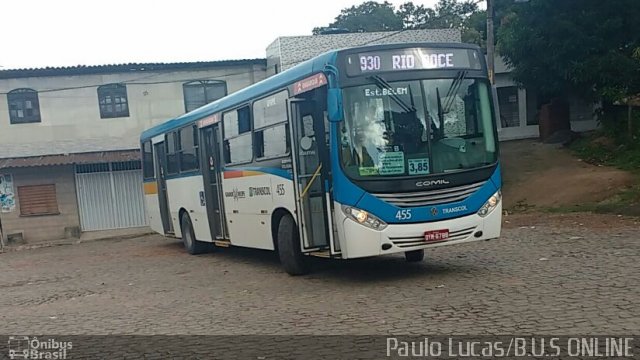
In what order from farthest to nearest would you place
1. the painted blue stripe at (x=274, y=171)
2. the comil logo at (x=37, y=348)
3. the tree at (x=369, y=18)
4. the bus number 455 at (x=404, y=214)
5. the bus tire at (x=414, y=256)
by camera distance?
the tree at (x=369, y=18) < the bus tire at (x=414, y=256) < the painted blue stripe at (x=274, y=171) < the bus number 455 at (x=404, y=214) < the comil logo at (x=37, y=348)

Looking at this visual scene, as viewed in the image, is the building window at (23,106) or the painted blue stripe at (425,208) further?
the building window at (23,106)

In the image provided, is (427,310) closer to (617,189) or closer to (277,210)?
(277,210)

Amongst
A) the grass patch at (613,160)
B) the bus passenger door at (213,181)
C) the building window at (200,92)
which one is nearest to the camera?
the bus passenger door at (213,181)

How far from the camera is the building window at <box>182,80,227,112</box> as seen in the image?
24.6 metres

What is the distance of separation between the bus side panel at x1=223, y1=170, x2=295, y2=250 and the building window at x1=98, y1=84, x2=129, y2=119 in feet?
46.0

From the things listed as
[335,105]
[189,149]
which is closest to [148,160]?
[189,149]

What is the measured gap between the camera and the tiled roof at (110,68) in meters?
23.2

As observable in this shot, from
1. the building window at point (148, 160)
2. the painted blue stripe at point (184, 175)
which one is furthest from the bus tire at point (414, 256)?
the building window at point (148, 160)

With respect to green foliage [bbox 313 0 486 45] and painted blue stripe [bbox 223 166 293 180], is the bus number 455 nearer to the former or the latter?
painted blue stripe [bbox 223 166 293 180]

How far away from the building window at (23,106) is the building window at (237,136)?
1507 cm

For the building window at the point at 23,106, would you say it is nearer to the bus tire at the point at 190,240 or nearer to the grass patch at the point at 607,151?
the bus tire at the point at 190,240

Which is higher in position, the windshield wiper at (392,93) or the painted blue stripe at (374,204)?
the windshield wiper at (392,93)

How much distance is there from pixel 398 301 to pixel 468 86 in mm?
3106

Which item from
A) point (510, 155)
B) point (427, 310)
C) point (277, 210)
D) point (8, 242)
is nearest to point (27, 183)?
point (8, 242)
